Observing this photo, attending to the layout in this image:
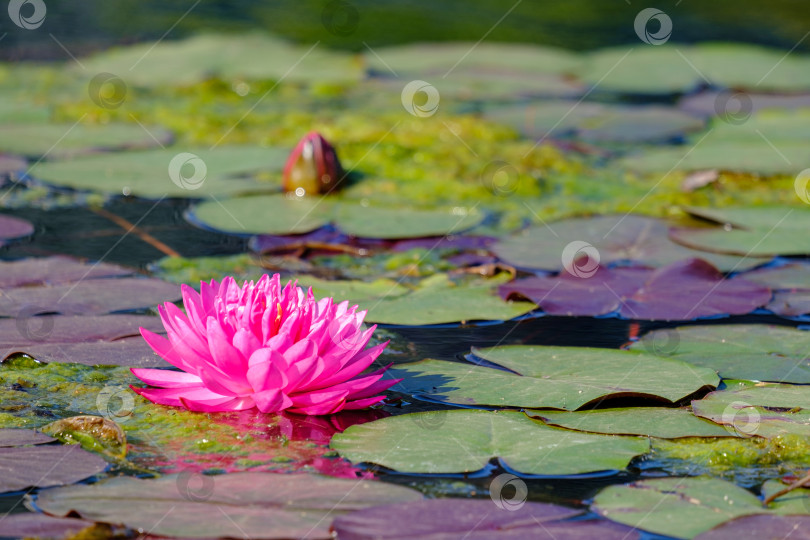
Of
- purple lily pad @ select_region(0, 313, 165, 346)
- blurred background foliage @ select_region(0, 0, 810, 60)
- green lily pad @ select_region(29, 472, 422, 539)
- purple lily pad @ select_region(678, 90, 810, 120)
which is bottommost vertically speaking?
green lily pad @ select_region(29, 472, 422, 539)

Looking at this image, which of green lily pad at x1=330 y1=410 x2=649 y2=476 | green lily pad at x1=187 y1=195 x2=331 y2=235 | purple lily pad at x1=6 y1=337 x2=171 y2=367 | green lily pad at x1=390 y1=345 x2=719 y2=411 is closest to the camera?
green lily pad at x1=330 y1=410 x2=649 y2=476

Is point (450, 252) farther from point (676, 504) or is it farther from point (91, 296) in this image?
point (676, 504)

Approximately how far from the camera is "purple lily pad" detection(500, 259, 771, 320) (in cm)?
297

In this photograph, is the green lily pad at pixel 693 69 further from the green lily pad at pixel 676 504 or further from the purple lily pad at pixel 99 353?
the green lily pad at pixel 676 504

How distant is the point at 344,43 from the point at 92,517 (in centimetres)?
704

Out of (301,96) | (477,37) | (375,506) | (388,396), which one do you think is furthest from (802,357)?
(477,37)

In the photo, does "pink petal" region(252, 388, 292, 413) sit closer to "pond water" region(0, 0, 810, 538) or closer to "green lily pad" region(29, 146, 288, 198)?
"pond water" region(0, 0, 810, 538)

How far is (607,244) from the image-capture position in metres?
3.64

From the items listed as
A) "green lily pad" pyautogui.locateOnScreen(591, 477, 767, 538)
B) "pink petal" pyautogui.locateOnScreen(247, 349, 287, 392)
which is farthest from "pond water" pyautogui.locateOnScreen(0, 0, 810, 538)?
"pink petal" pyautogui.locateOnScreen(247, 349, 287, 392)

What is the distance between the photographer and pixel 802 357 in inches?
101

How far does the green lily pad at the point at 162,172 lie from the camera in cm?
421

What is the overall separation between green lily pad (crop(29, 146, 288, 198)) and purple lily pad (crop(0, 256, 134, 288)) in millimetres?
1020

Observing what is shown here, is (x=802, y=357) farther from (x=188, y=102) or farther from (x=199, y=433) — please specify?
(x=188, y=102)

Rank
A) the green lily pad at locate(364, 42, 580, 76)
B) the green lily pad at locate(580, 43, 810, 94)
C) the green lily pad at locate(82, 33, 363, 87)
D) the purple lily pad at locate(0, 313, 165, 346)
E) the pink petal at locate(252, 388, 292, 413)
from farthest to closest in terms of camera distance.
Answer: the green lily pad at locate(364, 42, 580, 76) < the green lily pad at locate(580, 43, 810, 94) < the green lily pad at locate(82, 33, 363, 87) < the purple lily pad at locate(0, 313, 165, 346) < the pink petal at locate(252, 388, 292, 413)
